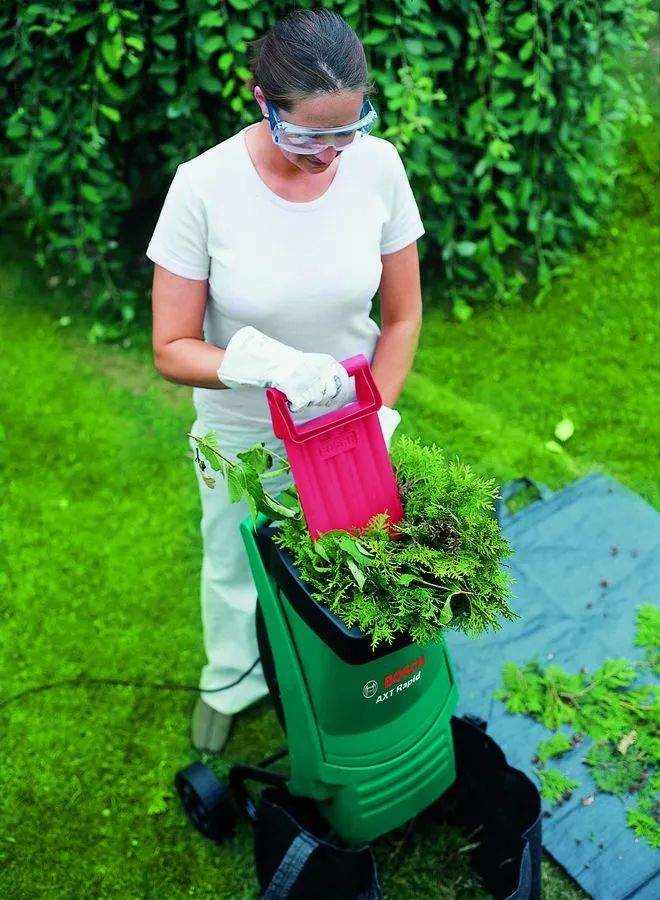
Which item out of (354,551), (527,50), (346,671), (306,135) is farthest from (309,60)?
(527,50)

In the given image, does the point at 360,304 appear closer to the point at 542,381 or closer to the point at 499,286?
the point at 542,381

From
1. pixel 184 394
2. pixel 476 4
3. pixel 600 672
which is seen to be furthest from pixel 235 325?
pixel 476 4

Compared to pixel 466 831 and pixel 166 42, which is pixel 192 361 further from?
pixel 166 42

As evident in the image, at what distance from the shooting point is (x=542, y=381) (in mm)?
3576

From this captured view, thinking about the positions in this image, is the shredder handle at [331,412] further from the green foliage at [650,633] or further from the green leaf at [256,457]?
the green foliage at [650,633]

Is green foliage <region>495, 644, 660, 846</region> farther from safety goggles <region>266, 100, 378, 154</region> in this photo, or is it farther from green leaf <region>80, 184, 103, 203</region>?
green leaf <region>80, 184, 103, 203</region>

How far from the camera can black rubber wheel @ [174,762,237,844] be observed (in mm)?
2318

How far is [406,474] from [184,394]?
6.66ft

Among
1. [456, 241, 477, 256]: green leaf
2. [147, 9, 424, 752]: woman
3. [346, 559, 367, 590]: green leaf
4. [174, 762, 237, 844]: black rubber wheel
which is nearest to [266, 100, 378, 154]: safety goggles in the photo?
[147, 9, 424, 752]: woman

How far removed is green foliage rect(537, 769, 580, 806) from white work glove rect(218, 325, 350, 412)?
4.09 ft

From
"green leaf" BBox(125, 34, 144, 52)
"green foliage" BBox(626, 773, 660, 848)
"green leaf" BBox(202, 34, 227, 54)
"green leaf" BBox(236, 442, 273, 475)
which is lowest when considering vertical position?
"green foliage" BBox(626, 773, 660, 848)

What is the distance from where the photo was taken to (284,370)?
1.63 m

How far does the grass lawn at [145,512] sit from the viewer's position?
2383 millimetres

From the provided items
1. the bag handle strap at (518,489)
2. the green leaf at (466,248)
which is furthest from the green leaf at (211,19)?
the bag handle strap at (518,489)
